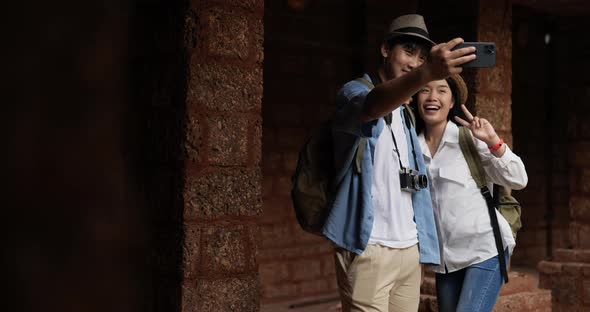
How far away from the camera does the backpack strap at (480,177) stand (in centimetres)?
367

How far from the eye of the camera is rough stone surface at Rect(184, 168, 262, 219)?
12.5 ft

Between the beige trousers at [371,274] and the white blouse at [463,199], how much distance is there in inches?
19.0

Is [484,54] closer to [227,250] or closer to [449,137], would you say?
[449,137]

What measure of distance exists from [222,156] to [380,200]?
98cm

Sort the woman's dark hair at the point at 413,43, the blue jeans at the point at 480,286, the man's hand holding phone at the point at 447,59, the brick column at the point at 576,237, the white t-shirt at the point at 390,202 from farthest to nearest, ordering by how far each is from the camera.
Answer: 1. the brick column at the point at 576,237
2. the blue jeans at the point at 480,286
3. the woman's dark hair at the point at 413,43
4. the white t-shirt at the point at 390,202
5. the man's hand holding phone at the point at 447,59

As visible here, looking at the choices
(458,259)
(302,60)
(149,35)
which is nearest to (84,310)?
(149,35)

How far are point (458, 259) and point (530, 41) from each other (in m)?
8.17

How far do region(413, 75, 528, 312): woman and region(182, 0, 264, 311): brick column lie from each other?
0.80 metres

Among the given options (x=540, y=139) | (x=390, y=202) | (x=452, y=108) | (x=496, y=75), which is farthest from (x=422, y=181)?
(x=540, y=139)

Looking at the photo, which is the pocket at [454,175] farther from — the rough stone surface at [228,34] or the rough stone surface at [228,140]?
the rough stone surface at [228,34]

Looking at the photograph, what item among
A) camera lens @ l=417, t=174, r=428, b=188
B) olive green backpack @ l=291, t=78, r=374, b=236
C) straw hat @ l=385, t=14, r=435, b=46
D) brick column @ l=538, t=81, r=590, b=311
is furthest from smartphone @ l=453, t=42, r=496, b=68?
brick column @ l=538, t=81, r=590, b=311

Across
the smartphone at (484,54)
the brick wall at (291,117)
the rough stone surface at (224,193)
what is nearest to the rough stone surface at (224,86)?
the rough stone surface at (224,193)

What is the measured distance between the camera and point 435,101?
3740 millimetres

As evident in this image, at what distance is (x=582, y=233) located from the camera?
7.59 metres
